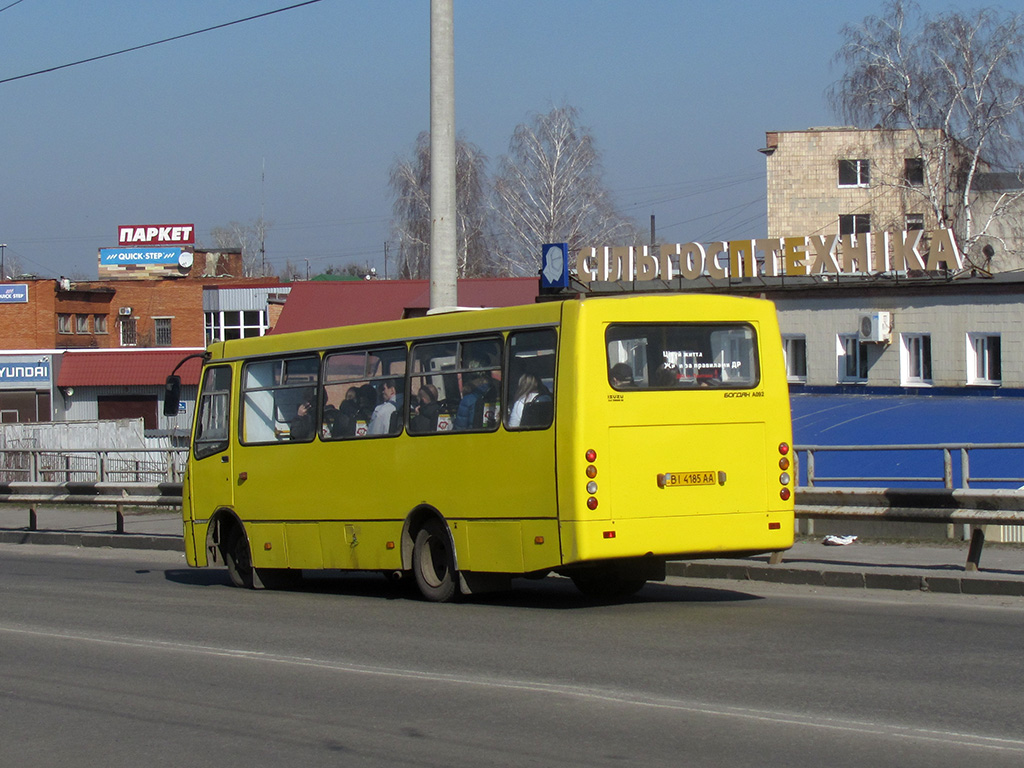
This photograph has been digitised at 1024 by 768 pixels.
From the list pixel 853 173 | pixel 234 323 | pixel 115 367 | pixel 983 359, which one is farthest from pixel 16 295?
pixel 983 359

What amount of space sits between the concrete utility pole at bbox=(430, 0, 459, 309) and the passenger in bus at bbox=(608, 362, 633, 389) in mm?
5916

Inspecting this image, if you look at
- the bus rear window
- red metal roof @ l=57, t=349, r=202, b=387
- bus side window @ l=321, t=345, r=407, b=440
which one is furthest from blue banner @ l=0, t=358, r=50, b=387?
the bus rear window

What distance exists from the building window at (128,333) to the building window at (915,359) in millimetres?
50691

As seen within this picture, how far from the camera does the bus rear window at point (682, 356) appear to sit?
11102 millimetres

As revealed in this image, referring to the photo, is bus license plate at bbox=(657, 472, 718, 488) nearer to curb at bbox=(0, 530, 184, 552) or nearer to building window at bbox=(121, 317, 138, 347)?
curb at bbox=(0, 530, 184, 552)

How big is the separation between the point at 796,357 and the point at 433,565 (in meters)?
24.8

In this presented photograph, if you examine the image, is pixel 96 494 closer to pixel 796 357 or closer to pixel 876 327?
pixel 876 327

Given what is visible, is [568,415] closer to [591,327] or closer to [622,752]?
[591,327]

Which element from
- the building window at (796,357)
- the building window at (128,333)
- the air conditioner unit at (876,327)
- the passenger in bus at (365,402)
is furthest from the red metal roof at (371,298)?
the passenger in bus at (365,402)

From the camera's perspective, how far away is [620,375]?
1106 cm

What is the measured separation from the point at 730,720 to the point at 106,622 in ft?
21.9

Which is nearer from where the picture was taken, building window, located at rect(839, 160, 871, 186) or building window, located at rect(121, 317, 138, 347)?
building window, located at rect(839, 160, 871, 186)

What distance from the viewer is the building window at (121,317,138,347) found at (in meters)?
73.5

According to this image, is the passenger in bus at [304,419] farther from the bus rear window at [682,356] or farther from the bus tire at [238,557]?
the bus rear window at [682,356]
